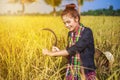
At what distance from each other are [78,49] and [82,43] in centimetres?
4

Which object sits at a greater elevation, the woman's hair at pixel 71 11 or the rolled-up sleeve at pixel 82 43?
the woman's hair at pixel 71 11

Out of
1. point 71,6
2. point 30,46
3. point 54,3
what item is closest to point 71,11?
point 71,6

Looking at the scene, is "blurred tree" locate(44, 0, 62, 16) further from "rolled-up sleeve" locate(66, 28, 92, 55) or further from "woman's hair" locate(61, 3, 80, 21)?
"rolled-up sleeve" locate(66, 28, 92, 55)

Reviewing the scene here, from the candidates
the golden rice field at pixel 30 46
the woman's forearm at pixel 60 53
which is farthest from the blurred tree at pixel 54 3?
the woman's forearm at pixel 60 53

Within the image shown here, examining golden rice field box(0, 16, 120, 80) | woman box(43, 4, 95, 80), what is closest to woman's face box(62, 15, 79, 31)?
woman box(43, 4, 95, 80)

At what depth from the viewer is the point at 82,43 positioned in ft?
8.71

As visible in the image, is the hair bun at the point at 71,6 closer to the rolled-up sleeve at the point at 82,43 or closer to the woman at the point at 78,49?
the woman at the point at 78,49

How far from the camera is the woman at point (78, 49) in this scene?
266 centimetres

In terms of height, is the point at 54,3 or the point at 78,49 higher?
the point at 54,3

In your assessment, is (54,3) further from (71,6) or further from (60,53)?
(60,53)

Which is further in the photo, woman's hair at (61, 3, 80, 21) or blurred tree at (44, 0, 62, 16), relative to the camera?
blurred tree at (44, 0, 62, 16)

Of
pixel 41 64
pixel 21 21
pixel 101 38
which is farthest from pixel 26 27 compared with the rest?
pixel 101 38

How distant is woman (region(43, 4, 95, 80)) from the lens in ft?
8.73

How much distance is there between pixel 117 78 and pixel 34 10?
2.30ft
